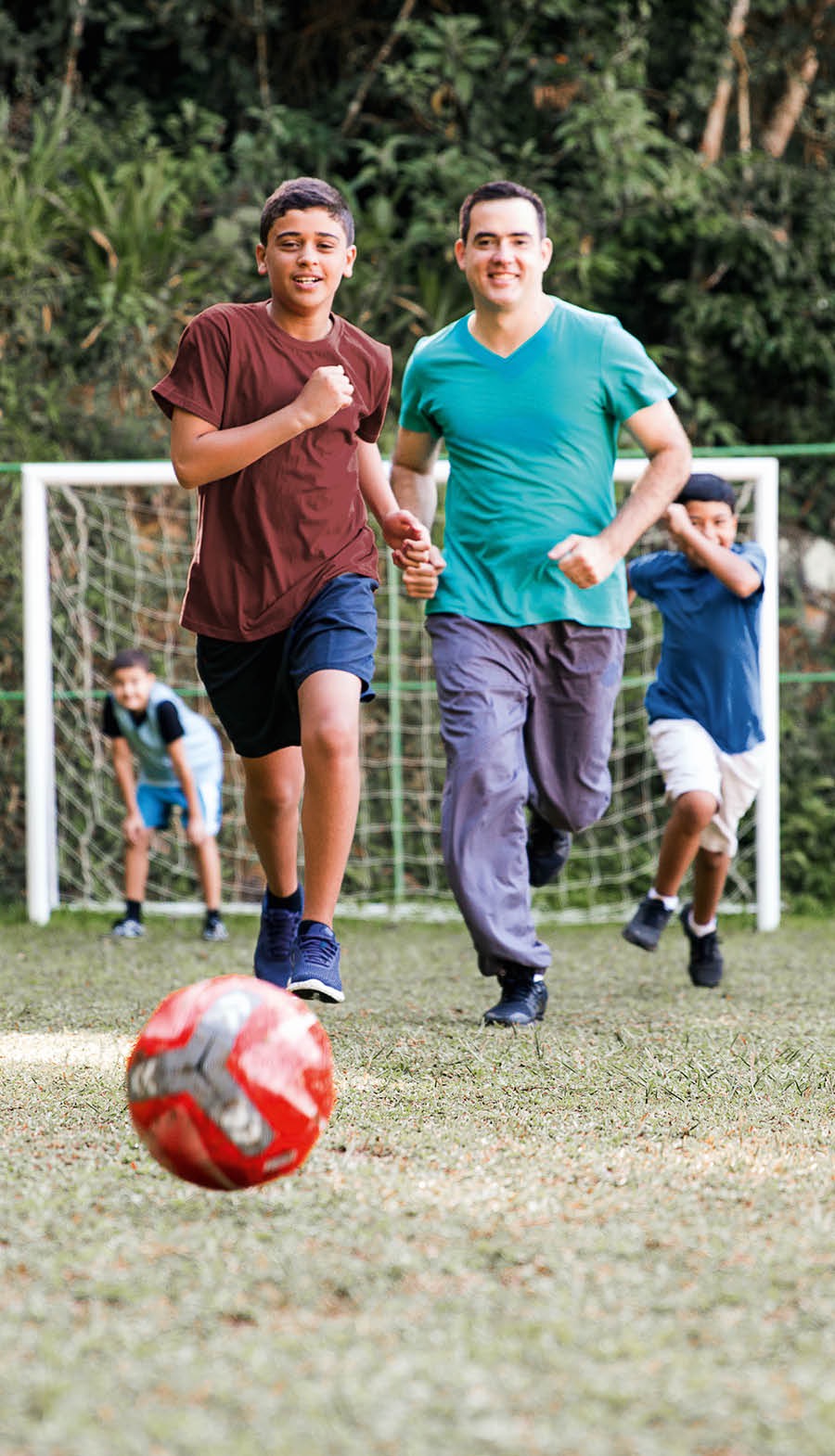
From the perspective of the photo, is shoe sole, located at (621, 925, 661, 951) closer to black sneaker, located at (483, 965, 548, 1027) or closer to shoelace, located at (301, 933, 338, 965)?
black sneaker, located at (483, 965, 548, 1027)

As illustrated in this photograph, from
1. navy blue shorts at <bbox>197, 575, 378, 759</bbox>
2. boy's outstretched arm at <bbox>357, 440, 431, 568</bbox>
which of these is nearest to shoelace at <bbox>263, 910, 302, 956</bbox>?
navy blue shorts at <bbox>197, 575, 378, 759</bbox>

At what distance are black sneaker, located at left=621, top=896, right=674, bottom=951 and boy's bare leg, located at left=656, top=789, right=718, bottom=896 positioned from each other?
0.19 ft

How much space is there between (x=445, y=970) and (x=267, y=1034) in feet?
11.9

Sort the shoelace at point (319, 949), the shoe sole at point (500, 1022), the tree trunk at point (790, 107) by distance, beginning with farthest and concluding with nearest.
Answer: the tree trunk at point (790, 107), the shoe sole at point (500, 1022), the shoelace at point (319, 949)

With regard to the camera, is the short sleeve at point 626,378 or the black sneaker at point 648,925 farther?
the black sneaker at point 648,925

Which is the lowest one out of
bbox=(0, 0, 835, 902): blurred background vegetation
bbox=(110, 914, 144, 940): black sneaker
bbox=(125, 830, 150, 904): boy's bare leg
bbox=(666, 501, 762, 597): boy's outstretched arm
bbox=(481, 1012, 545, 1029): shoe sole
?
bbox=(110, 914, 144, 940): black sneaker

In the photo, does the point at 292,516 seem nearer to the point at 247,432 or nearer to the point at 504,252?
the point at 247,432

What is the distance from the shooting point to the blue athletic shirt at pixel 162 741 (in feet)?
22.9

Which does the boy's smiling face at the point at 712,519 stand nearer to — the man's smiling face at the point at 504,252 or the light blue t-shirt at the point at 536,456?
the light blue t-shirt at the point at 536,456

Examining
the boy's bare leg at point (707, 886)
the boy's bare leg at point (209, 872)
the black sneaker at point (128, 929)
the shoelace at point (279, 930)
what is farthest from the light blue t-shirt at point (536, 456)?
the black sneaker at point (128, 929)

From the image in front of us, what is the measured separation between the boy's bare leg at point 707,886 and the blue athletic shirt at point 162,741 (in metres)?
2.39

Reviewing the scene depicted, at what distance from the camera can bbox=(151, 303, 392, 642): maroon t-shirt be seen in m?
3.83

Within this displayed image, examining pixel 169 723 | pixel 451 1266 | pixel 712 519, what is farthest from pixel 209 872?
pixel 451 1266

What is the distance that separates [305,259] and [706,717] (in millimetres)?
2207
